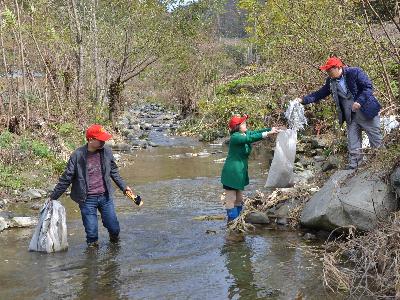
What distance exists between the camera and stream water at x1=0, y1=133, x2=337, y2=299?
5562 millimetres

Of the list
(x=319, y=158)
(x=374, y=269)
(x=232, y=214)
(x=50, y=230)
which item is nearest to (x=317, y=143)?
(x=319, y=158)

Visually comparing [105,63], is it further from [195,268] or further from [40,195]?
[195,268]

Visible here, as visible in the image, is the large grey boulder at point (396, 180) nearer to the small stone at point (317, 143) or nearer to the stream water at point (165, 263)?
the stream water at point (165, 263)

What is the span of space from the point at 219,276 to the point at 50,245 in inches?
93.1

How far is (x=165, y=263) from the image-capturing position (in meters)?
6.55

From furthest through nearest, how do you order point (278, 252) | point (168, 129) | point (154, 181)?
point (168, 129)
point (154, 181)
point (278, 252)

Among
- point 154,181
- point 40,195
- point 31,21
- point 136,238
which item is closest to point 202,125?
point 31,21

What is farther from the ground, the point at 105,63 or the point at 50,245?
the point at 105,63

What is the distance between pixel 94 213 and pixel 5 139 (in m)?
6.44

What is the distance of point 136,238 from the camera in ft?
25.3

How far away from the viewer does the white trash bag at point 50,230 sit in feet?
22.9

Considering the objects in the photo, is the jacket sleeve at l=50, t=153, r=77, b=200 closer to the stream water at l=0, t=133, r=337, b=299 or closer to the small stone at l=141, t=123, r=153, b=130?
the stream water at l=0, t=133, r=337, b=299

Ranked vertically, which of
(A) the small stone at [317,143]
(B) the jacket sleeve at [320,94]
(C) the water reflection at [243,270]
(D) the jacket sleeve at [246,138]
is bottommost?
(C) the water reflection at [243,270]

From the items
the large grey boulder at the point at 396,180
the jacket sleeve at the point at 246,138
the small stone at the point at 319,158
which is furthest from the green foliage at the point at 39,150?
the large grey boulder at the point at 396,180
